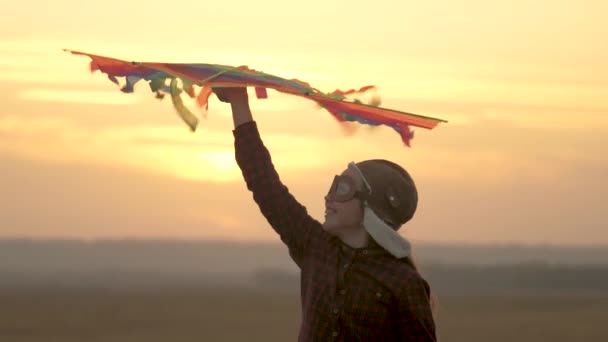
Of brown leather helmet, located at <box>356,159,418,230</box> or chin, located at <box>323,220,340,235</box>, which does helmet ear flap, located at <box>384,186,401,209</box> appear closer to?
brown leather helmet, located at <box>356,159,418,230</box>

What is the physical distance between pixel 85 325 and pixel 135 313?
2.88 m

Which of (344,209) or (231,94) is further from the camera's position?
(231,94)

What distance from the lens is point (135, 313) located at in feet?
97.1

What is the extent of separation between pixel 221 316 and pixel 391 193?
21486 millimetres

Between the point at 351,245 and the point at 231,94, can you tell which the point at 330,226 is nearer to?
the point at 351,245

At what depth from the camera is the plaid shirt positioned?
800 centimetres

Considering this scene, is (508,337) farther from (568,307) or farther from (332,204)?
(332,204)

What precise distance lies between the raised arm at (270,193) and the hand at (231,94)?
93 mm

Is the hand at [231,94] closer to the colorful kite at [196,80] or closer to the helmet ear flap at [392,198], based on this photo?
the colorful kite at [196,80]

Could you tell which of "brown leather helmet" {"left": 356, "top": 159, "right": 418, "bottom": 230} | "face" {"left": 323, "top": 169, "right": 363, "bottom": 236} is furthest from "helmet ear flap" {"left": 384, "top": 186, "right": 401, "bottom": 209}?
"face" {"left": 323, "top": 169, "right": 363, "bottom": 236}

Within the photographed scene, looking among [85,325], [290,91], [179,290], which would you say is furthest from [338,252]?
[179,290]

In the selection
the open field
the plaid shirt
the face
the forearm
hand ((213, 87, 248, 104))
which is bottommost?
the open field

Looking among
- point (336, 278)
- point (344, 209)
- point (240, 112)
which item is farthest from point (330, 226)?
point (240, 112)

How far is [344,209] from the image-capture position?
26.9ft
